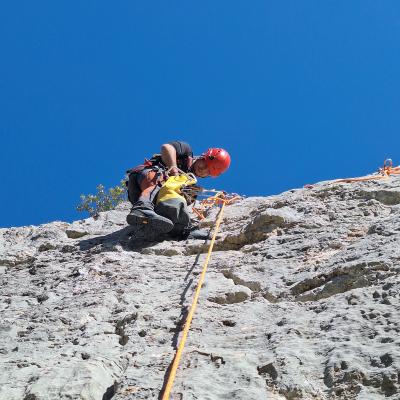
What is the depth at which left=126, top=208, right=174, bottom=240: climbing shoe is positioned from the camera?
4953 millimetres

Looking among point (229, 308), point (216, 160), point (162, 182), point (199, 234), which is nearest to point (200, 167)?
point (216, 160)

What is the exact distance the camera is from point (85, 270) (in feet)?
14.3

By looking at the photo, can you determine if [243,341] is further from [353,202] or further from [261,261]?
[353,202]

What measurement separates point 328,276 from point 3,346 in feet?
6.41

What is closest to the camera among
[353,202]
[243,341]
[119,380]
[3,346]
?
[119,380]

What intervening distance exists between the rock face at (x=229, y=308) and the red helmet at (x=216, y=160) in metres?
1.25

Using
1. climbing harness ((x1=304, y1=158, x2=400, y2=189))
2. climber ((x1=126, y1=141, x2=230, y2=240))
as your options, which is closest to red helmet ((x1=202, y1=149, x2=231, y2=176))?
climber ((x1=126, y1=141, x2=230, y2=240))

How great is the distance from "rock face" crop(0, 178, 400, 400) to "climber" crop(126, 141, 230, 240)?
19cm

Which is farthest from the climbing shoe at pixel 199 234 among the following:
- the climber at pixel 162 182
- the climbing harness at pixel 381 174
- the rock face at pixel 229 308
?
the climbing harness at pixel 381 174

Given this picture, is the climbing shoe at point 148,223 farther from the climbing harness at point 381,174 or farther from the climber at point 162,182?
the climbing harness at point 381,174

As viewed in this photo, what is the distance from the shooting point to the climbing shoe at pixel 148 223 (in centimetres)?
495

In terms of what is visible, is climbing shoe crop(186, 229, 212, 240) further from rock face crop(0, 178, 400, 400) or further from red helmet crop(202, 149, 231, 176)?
red helmet crop(202, 149, 231, 176)

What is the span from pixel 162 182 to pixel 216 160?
1.14 m

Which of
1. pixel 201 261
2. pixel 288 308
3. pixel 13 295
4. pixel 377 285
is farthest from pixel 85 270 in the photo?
pixel 377 285
